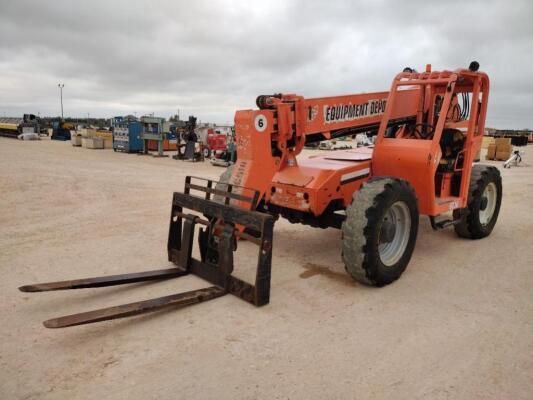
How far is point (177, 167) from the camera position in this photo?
15102 millimetres

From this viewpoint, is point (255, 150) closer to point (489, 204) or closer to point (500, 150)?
point (489, 204)

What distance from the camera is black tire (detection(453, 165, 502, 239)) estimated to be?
6008 mm

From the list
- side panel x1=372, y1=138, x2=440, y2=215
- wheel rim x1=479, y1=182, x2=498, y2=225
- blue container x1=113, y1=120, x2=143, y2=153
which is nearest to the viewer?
side panel x1=372, y1=138, x2=440, y2=215

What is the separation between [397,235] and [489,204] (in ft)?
9.49

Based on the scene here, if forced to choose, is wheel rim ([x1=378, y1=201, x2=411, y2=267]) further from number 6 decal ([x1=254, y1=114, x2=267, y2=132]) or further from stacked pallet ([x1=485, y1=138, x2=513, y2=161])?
stacked pallet ([x1=485, y1=138, x2=513, y2=161])

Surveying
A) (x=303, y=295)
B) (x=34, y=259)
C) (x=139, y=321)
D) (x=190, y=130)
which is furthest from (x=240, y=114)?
(x=190, y=130)

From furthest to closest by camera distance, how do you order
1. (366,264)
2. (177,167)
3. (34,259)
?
(177,167)
(34,259)
(366,264)

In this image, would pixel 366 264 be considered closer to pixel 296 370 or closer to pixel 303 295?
pixel 303 295

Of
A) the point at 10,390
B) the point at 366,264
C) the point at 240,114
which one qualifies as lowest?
the point at 10,390

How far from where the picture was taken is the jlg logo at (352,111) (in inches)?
198

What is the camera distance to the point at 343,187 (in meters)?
4.89

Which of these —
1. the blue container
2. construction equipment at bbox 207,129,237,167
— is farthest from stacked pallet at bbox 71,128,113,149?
construction equipment at bbox 207,129,237,167

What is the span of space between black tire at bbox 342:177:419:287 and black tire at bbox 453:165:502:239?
217cm

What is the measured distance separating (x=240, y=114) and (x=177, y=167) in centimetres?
1068
